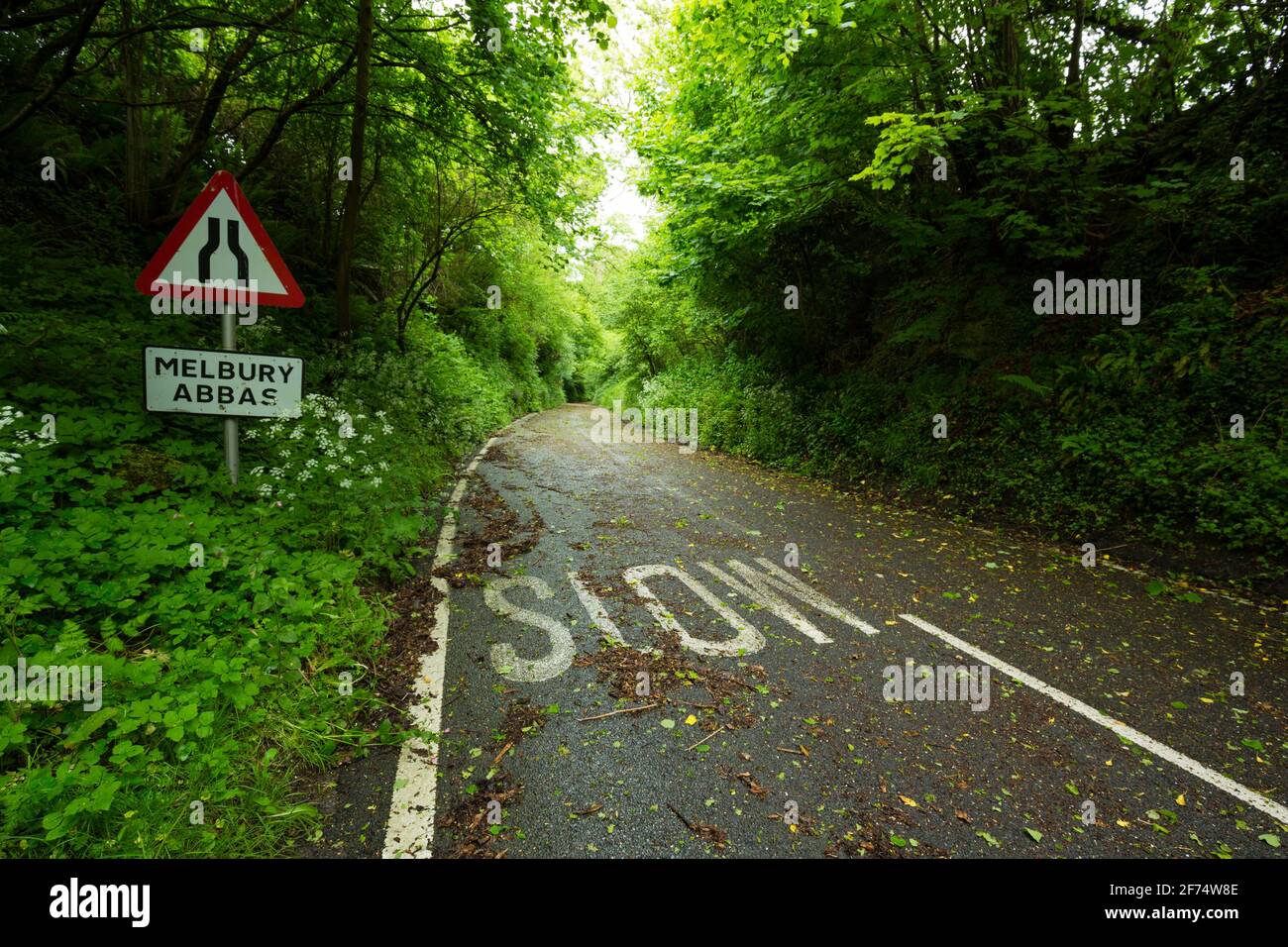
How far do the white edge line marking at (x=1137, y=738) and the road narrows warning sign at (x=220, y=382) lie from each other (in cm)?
550

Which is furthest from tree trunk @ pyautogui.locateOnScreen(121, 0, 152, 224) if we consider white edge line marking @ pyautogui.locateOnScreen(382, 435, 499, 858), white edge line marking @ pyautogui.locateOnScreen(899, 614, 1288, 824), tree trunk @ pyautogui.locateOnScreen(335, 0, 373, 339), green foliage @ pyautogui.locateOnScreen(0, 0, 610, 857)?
white edge line marking @ pyautogui.locateOnScreen(899, 614, 1288, 824)

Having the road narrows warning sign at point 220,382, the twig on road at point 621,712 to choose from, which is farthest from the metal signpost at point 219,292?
the twig on road at point 621,712

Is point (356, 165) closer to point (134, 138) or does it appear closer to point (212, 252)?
point (134, 138)

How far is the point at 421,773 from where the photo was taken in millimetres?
2742

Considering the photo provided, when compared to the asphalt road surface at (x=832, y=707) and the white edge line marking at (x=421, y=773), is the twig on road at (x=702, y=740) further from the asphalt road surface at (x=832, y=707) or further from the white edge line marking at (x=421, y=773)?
the white edge line marking at (x=421, y=773)

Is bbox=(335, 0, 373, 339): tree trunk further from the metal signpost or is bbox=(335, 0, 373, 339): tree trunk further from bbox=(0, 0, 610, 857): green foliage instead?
the metal signpost

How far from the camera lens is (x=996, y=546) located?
21.9ft

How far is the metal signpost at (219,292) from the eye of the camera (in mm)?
3488

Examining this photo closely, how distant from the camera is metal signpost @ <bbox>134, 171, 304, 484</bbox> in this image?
3.49m

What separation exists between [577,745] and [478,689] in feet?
2.88

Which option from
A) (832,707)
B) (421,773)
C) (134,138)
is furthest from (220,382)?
(134,138)

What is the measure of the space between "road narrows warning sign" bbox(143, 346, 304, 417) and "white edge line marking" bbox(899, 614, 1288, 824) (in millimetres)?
5502
